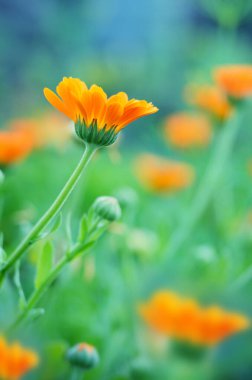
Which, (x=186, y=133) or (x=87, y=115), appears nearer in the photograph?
(x=87, y=115)

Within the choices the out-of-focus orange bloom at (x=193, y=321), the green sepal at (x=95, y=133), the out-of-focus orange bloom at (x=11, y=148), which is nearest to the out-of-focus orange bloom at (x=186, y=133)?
the out-of-focus orange bloom at (x=11, y=148)

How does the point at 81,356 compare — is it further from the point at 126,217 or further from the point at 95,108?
the point at 126,217

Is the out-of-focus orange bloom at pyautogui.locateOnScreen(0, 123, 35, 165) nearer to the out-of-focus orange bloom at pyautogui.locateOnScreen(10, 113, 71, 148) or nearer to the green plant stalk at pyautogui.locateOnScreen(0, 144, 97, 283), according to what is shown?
the green plant stalk at pyautogui.locateOnScreen(0, 144, 97, 283)

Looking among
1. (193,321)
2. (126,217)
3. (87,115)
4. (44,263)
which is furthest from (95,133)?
(126,217)

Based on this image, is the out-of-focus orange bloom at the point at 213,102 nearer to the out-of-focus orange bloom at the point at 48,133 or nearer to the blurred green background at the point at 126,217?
the blurred green background at the point at 126,217

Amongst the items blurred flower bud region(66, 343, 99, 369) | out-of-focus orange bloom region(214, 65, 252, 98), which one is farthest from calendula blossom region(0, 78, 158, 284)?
out-of-focus orange bloom region(214, 65, 252, 98)
